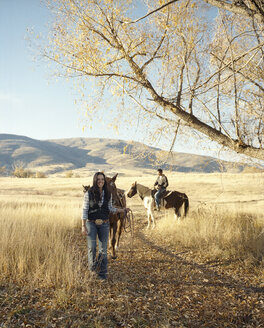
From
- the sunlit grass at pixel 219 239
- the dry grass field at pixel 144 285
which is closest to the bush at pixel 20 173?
the sunlit grass at pixel 219 239

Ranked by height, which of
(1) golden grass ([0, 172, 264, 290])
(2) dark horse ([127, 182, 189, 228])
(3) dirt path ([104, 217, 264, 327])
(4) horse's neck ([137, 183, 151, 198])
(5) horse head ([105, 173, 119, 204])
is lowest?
(3) dirt path ([104, 217, 264, 327])

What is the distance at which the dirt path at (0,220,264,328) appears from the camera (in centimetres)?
370

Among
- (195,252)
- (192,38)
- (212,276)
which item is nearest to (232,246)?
(195,252)

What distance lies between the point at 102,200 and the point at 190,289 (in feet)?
8.52

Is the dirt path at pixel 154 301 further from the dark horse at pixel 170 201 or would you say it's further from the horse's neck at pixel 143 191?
the horse's neck at pixel 143 191

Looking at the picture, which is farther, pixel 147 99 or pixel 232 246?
pixel 232 246

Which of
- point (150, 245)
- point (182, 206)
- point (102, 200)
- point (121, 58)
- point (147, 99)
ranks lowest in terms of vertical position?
point (150, 245)

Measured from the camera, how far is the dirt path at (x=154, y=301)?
3.70 m

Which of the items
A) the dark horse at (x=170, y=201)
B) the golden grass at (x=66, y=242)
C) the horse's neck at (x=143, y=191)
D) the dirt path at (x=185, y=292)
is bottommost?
the dirt path at (x=185, y=292)

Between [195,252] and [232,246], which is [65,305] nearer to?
[195,252]

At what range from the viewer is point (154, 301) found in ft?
14.6

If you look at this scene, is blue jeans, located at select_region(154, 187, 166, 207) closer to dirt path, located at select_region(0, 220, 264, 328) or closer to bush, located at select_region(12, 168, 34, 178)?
dirt path, located at select_region(0, 220, 264, 328)

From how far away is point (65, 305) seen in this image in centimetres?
398

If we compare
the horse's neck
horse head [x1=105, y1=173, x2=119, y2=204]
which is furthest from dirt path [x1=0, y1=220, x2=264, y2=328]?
the horse's neck
